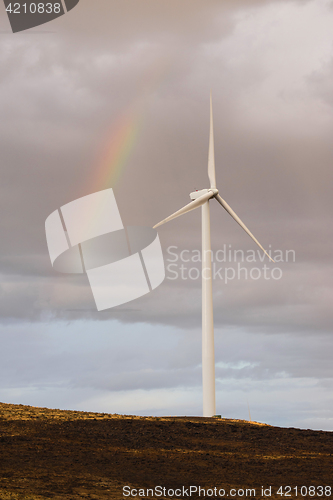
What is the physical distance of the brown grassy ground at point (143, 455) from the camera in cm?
2775

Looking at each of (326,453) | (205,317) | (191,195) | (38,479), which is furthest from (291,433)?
(191,195)

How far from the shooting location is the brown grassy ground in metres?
27.8

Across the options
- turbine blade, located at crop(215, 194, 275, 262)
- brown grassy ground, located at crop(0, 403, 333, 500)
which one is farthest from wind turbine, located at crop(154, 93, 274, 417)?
brown grassy ground, located at crop(0, 403, 333, 500)

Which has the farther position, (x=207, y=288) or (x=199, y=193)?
(x=199, y=193)

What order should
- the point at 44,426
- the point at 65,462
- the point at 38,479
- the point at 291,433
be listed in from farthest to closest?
the point at 291,433
the point at 44,426
the point at 65,462
the point at 38,479

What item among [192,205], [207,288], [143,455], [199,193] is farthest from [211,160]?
[143,455]

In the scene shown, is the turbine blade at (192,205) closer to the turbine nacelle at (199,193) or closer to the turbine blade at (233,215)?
the turbine nacelle at (199,193)

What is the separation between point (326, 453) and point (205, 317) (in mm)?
19503

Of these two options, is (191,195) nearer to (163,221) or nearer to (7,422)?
(163,221)

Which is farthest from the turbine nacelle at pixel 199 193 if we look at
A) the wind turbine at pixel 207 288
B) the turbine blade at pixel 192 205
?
the turbine blade at pixel 192 205

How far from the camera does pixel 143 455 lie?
3334 cm

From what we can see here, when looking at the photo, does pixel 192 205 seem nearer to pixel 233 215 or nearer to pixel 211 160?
pixel 233 215

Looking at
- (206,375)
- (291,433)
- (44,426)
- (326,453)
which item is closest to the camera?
(326,453)

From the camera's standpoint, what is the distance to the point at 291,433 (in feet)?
139
